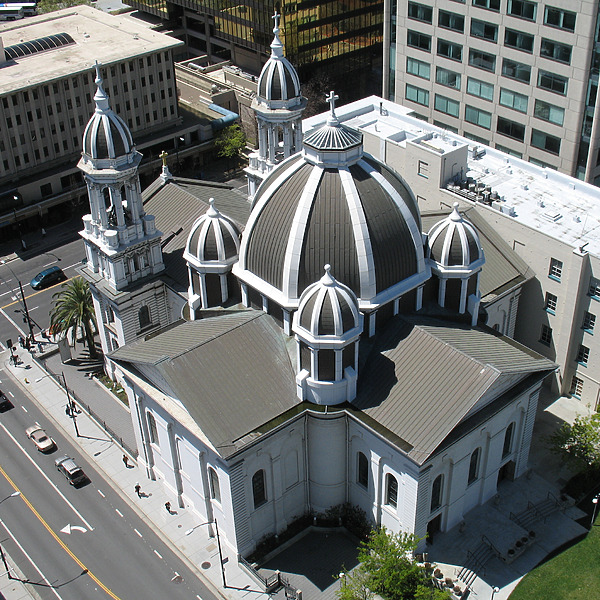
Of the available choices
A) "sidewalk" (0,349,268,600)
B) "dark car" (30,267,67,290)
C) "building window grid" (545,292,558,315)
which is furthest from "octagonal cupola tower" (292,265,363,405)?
"dark car" (30,267,67,290)

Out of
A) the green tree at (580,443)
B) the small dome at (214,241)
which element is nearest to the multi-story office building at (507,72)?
the green tree at (580,443)

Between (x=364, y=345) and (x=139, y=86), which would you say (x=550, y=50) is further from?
(x=139, y=86)

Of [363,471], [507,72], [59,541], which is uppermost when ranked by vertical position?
[507,72]

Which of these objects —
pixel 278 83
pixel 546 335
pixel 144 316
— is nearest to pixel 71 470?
pixel 144 316

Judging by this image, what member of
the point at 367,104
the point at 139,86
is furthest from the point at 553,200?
the point at 139,86

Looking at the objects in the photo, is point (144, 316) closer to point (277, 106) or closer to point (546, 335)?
point (277, 106)

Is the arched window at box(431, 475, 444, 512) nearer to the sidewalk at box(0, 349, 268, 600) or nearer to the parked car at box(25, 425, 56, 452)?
the sidewalk at box(0, 349, 268, 600)

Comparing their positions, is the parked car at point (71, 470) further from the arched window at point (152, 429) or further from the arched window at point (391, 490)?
the arched window at point (391, 490)
